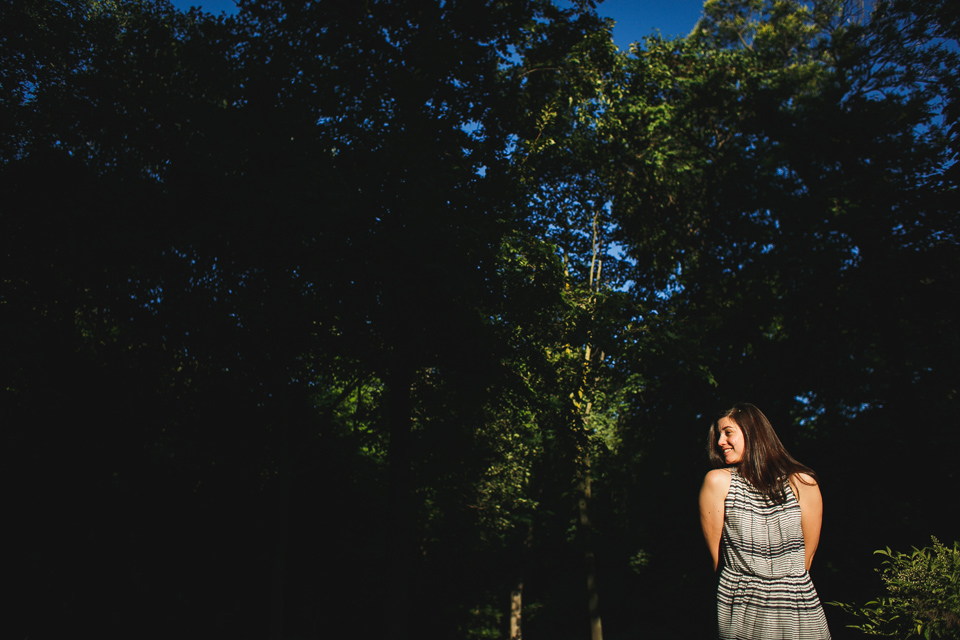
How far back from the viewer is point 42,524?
6941 mm

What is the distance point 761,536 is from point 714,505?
0.24 metres

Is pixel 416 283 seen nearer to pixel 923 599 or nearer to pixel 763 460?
pixel 763 460

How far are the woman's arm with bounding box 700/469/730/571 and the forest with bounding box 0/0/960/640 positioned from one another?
17.9 ft

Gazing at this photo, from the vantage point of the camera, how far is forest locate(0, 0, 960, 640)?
23.6 feet

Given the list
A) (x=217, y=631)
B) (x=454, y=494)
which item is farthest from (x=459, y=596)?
(x=217, y=631)

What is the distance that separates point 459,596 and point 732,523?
26.6 m

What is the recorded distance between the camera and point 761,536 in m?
2.77

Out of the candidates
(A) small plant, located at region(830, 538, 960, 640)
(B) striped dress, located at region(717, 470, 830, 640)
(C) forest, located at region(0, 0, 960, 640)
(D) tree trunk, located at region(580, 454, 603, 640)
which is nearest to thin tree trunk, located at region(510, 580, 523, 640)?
(C) forest, located at region(0, 0, 960, 640)

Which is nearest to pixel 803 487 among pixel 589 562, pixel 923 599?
pixel 923 599

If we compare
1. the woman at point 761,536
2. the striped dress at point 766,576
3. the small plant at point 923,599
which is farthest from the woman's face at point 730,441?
the small plant at point 923,599

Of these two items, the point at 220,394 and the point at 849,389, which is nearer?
the point at 220,394

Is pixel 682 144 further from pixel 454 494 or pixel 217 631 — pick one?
pixel 217 631

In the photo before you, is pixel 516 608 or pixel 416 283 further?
pixel 516 608

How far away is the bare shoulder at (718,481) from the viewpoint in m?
2.88
